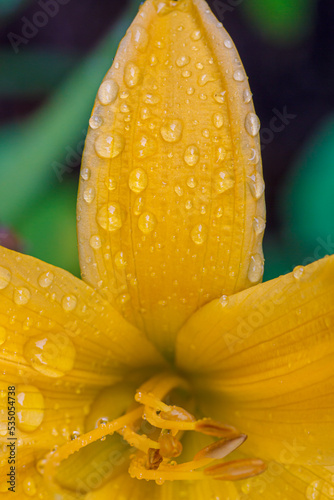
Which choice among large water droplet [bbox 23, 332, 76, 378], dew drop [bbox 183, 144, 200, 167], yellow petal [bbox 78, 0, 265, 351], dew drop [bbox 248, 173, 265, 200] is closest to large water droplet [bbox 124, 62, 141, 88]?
yellow petal [bbox 78, 0, 265, 351]

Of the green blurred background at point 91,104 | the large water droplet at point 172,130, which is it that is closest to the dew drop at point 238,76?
the large water droplet at point 172,130

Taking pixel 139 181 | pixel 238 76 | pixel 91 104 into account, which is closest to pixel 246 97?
pixel 238 76

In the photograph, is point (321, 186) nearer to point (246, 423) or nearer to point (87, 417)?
point (246, 423)

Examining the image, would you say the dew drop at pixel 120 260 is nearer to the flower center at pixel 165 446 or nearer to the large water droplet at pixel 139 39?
the flower center at pixel 165 446

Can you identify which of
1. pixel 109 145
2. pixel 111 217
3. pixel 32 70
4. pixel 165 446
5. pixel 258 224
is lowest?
pixel 165 446

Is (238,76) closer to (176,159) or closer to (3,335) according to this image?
(176,159)

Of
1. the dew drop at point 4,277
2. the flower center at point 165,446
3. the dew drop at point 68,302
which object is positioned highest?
the dew drop at point 4,277

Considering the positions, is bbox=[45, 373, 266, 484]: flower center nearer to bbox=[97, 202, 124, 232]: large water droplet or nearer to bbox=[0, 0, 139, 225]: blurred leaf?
bbox=[97, 202, 124, 232]: large water droplet
